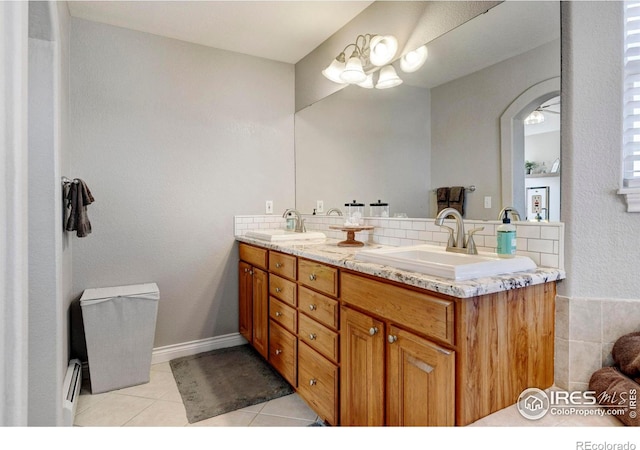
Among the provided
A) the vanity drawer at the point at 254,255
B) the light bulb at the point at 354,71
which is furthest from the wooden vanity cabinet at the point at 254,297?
the light bulb at the point at 354,71

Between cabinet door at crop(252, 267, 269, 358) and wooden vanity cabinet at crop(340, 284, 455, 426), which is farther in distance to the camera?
cabinet door at crop(252, 267, 269, 358)

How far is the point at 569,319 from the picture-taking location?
127 centimetres

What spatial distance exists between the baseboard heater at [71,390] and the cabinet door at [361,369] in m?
1.38

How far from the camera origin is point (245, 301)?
9.11 feet

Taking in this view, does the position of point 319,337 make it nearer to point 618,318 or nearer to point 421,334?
point 421,334

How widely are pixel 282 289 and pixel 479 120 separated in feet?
4.69

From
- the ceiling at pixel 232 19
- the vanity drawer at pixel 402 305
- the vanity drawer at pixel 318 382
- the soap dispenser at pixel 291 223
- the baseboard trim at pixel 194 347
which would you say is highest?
the ceiling at pixel 232 19

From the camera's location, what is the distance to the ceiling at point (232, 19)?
2.24 metres

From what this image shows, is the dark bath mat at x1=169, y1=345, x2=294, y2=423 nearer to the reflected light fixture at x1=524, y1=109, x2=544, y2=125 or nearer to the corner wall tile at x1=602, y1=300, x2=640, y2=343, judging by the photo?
the corner wall tile at x1=602, y1=300, x2=640, y2=343

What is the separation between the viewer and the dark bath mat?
79.6 inches

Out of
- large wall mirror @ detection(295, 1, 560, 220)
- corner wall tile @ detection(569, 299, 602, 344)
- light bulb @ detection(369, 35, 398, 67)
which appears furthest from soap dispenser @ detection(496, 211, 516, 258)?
light bulb @ detection(369, 35, 398, 67)

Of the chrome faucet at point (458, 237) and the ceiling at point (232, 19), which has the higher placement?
the ceiling at point (232, 19)

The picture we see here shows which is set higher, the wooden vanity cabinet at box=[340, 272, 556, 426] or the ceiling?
the ceiling

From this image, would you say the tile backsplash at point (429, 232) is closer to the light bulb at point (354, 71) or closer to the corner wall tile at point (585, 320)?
the corner wall tile at point (585, 320)
